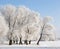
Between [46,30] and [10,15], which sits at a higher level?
[10,15]

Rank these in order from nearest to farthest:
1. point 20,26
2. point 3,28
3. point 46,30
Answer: point 3,28
point 20,26
point 46,30

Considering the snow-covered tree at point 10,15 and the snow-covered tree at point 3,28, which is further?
the snow-covered tree at point 10,15

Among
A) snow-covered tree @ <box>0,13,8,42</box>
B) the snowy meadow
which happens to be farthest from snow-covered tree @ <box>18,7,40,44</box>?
snow-covered tree @ <box>0,13,8,42</box>

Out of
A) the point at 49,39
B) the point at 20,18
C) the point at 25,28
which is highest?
the point at 20,18

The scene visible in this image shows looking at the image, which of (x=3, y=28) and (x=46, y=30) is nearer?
(x=3, y=28)

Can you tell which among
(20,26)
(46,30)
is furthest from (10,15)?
(46,30)

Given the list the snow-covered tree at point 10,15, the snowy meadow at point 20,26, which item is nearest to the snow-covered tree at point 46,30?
the snowy meadow at point 20,26

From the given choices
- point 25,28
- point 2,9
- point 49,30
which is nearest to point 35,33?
point 25,28

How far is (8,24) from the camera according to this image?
17484 millimetres

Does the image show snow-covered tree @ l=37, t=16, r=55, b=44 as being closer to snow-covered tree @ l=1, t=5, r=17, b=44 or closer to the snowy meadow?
the snowy meadow

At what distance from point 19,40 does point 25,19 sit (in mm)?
2334

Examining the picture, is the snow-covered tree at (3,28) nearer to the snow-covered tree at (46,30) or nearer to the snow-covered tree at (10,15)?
the snow-covered tree at (10,15)

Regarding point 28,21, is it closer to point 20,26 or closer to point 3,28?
point 20,26

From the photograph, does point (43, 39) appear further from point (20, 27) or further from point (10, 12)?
point (10, 12)
